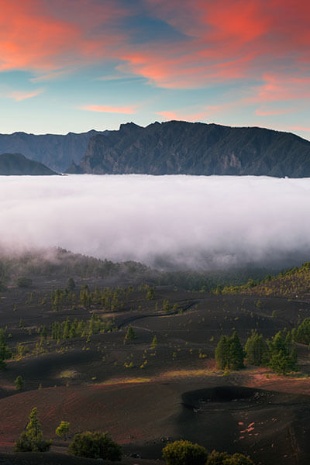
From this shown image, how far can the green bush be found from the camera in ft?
153

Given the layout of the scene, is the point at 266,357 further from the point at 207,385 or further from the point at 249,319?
the point at 249,319

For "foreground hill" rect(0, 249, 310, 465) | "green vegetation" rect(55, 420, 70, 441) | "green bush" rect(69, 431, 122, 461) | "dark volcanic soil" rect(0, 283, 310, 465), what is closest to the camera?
"green bush" rect(69, 431, 122, 461)

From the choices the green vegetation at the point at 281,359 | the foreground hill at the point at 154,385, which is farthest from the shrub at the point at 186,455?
the green vegetation at the point at 281,359

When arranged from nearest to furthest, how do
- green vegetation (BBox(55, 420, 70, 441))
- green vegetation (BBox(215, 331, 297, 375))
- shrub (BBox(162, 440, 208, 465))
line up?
1. shrub (BBox(162, 440, 208, 465))
2. green vegetation (BBox(55, 420, 70, 441))
3. green vegetation (BBox(215, 331, 297, 375))

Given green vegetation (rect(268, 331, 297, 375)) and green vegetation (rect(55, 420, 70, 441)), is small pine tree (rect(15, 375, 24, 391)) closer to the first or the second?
green vegetation (rect(55, 420, 70, 441))

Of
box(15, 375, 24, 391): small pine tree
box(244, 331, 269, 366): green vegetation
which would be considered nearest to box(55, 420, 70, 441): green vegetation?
box(15, 375, 24, 391): small pine tree

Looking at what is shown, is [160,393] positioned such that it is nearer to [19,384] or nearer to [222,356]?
[222,356]

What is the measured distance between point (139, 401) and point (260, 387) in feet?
64.2

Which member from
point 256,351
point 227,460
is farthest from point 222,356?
point 227,460

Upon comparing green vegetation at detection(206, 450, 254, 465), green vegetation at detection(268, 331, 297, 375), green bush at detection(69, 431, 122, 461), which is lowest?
green vegetation at detection(268, 331, 297, 375)

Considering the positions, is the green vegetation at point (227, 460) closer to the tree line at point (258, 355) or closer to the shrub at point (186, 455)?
the shrub at point (186, 455)

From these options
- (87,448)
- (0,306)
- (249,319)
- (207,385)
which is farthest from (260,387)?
(0,306)

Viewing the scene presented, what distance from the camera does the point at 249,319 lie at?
14525 centimetres

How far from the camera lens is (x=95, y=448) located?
46.9 m
